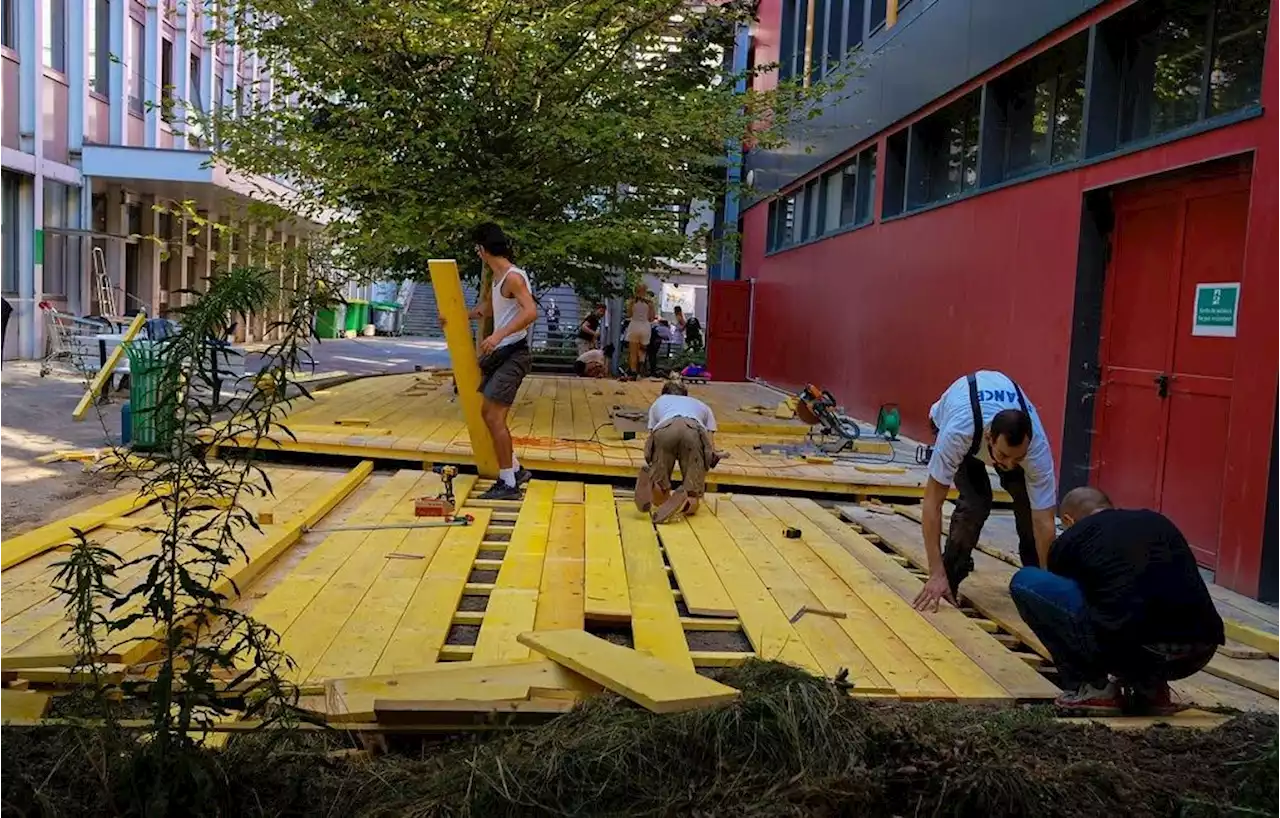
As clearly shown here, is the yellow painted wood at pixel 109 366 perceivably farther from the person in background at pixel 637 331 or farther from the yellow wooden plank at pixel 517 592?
the person in background at pixel 637 331

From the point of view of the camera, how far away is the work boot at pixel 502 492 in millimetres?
7109

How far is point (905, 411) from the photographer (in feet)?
37.1

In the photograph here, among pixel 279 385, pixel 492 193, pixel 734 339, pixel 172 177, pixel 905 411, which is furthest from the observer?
pixel 734 339

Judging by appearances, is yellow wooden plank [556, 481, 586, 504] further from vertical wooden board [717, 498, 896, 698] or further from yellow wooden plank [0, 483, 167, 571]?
yellow wooden plank [0, 483, 167, 571]

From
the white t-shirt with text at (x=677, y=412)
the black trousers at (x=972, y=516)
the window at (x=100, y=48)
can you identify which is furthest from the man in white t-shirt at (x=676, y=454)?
the window at (x=100, y=48)

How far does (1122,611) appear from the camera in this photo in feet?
11.6

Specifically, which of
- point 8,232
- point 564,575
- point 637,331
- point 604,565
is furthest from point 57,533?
point 8,232

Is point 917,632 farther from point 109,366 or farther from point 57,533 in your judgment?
point 109,366

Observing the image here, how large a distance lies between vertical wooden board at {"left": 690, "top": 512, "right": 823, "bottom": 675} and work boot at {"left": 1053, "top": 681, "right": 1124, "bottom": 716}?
0.83m

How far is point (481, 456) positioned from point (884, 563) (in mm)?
3096

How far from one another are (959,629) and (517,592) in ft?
6.22

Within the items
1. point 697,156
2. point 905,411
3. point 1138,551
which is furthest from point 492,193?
point 1138,551

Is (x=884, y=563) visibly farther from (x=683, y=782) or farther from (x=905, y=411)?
(x=905, y=411)

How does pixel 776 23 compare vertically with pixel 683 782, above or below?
above
